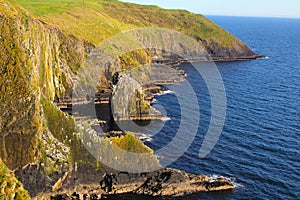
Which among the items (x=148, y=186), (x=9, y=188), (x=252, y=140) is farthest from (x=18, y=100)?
(x=252, y=140)

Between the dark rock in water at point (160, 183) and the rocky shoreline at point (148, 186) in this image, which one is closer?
the rocky shoreline at point (148, 186)

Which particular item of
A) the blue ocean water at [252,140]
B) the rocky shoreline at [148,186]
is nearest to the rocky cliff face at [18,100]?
the rocky shoreline at [148,186]

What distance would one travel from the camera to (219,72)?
167750 mm

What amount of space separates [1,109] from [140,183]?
83.5ft

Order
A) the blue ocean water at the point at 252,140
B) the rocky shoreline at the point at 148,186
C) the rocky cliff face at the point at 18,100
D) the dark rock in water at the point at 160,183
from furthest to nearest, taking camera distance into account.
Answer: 1. the blue ocean water at the point at 252,140
2. the dark rock in water at the point at 160,183
3. the rocky shoreline at the point at 148,186
4. the rocky cliff face at the point at 18,100

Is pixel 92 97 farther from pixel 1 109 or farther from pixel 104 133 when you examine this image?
pixel 1 109

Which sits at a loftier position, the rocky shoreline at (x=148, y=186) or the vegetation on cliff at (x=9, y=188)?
the vegetation on cliff at (x=9, y=188)

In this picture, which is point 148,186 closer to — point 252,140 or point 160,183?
point 160,183

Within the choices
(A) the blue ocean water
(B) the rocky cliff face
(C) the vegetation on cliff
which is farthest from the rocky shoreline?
(C) the vegetation on cliff

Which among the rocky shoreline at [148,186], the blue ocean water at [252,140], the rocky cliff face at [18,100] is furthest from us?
the blue ocean water at [252,140]

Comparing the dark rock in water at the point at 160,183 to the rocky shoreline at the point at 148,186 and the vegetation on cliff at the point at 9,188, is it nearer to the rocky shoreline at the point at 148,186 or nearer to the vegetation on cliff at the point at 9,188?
the rocky shoreline at the point at 148,186

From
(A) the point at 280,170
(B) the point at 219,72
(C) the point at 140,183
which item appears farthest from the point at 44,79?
(B) the point at 219,72

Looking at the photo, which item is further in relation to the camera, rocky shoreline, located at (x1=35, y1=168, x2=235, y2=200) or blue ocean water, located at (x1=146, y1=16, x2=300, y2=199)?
blue ocean water, located at (x1=146, y1=16, x2=300, y2=199)

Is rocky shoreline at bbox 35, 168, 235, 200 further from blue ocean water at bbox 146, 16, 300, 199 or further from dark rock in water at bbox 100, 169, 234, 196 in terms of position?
blue ocean water at bbox 146, 16, 300, 199
